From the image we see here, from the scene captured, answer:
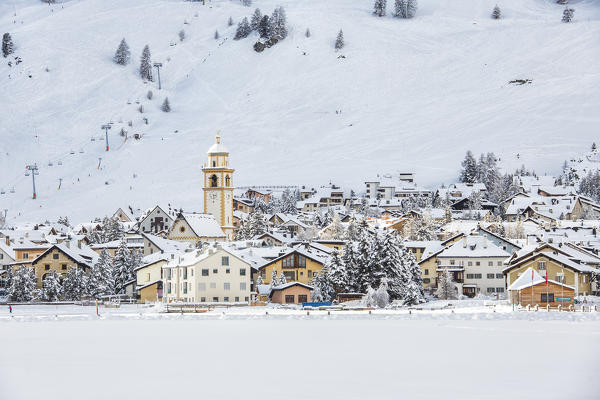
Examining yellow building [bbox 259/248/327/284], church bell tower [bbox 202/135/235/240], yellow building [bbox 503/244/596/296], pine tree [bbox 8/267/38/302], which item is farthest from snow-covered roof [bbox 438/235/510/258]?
church bell tower [bbox 202/135/235/240]

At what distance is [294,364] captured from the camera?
38.6m

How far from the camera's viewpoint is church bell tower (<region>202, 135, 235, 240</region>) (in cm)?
14475

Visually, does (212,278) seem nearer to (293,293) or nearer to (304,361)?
(293,293)

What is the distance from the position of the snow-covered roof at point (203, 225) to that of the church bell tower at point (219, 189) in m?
7.07

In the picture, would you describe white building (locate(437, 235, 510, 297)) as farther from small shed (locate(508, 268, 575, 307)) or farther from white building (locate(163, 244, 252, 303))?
small shed (locate(508, 268, 575, 307))

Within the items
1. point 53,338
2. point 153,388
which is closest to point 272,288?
point 53,338

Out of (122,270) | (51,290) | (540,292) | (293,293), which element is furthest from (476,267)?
(51,290)

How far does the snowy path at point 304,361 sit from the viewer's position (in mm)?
32312

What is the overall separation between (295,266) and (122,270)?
15599 mm

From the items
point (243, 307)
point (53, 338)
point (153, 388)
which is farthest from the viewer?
point (243, 307)

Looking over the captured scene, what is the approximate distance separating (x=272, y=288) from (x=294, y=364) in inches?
1801

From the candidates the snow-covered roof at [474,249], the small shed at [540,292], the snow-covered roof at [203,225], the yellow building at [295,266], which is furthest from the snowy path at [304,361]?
the snow-covered roof at [203,225]

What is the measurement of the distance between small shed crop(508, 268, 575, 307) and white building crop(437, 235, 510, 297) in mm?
20324

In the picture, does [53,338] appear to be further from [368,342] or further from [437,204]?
[437,204]
